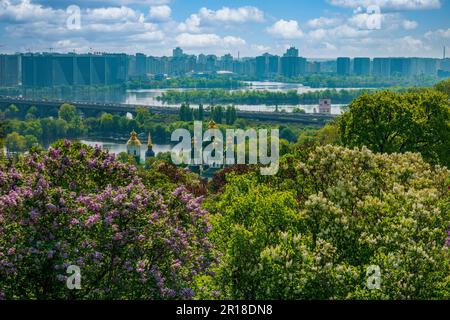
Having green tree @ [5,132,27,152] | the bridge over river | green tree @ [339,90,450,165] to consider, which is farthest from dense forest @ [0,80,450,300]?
the bridge over river

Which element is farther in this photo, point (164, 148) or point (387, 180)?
point (164, 148)

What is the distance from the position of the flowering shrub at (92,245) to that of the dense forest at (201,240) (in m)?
0.02

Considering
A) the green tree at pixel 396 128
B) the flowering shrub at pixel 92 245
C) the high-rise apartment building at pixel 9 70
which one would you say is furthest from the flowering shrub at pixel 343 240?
the high-rise apartment building at pixel 9 70

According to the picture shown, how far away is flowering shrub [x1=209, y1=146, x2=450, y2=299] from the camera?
441 inches

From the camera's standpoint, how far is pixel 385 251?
1227 centimetres

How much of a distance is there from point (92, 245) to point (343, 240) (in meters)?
4.57

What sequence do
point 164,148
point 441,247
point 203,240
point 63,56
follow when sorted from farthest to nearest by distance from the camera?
point 63,56 < point 164,148 < point 203,240 < point 441,247

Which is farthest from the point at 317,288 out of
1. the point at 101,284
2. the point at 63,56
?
the point at 63,56

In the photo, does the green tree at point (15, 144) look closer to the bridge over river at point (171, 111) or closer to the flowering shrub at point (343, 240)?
the bridge over river at point (171, 111)

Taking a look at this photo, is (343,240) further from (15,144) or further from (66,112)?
(66,112)

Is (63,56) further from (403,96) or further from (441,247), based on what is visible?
(441,247)

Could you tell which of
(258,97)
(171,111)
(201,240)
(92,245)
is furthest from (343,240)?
(258,97)

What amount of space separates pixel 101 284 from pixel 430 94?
828 inches
